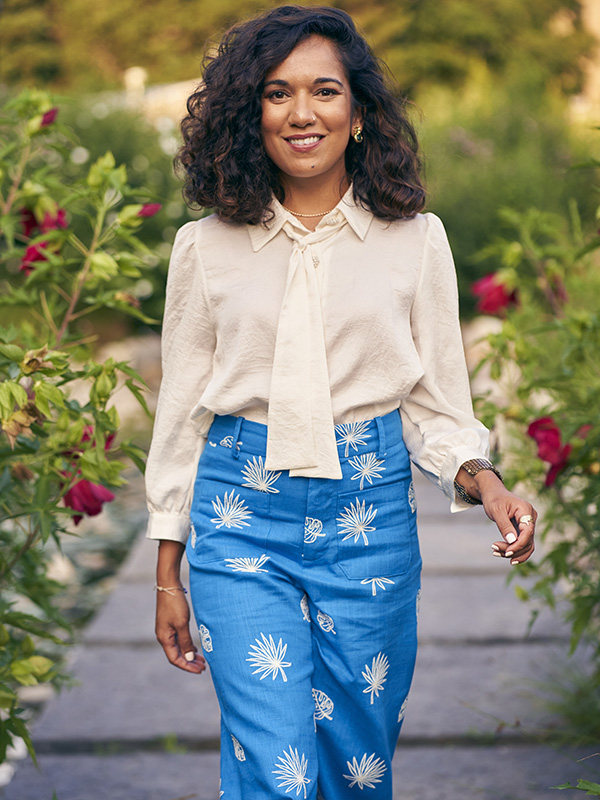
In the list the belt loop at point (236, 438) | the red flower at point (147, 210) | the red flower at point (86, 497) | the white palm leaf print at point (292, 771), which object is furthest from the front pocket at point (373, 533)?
the red flower at point (147, 210)

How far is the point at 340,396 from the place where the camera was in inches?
75.2

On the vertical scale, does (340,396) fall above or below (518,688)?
above

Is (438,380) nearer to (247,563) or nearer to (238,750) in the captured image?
(247,563)

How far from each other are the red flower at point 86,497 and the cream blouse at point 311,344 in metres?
0.19

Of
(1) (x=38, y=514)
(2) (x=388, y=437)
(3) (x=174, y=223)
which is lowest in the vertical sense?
(3) (x=174, y=223)

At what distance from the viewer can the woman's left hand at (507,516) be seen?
5.35 feet

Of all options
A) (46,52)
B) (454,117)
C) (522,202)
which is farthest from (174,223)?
(46,52)

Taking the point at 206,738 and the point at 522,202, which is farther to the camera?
the point at 522,202

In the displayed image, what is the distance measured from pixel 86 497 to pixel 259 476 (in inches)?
18.7

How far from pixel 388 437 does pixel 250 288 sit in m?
0.37

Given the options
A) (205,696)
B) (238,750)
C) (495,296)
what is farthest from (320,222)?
(205,696)

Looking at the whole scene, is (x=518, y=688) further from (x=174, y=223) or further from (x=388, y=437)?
(x=174, y=223)

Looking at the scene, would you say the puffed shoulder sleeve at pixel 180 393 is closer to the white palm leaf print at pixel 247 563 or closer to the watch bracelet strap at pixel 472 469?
the white palm leaf print at pixel 247 563

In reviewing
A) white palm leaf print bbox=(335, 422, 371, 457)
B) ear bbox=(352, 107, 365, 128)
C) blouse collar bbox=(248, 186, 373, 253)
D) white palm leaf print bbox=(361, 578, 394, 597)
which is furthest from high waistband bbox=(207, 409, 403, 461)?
ear bbox=(352, 107, 365, 128)
